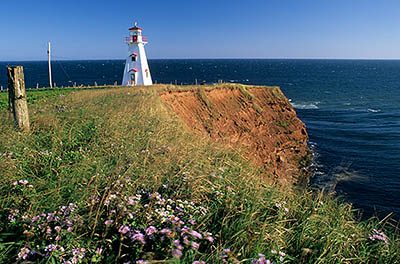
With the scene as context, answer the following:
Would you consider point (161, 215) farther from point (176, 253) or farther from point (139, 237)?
point (176, 253)

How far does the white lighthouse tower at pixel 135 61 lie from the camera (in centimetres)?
3669

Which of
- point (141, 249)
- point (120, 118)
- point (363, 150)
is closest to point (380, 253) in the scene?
point (141, 249)

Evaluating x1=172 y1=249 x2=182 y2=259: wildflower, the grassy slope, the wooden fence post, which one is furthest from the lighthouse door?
x1=172 y1=249 x2=182 y2=259: wildflower

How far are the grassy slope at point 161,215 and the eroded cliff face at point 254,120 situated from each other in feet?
51.7

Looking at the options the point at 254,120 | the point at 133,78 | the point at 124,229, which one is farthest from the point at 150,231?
the point at 133,78

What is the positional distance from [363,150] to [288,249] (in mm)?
27699

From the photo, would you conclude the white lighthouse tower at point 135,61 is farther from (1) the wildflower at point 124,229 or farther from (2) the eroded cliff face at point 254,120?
(1) the wildflower at point 124,229

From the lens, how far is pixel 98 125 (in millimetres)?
8352

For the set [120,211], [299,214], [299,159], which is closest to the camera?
[120,211]

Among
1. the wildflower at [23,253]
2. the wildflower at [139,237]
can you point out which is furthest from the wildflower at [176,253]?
the wildflower at [23,253]

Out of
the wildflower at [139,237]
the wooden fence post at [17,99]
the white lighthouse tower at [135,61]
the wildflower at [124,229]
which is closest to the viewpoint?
the wildflower at [139,237]

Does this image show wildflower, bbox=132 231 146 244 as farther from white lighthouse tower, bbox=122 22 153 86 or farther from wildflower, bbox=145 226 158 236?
white lighthouse tower, bbox=122 22 153 86

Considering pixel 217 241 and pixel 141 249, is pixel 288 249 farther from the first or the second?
pixel 141 249

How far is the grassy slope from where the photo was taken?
3303 millimetres
